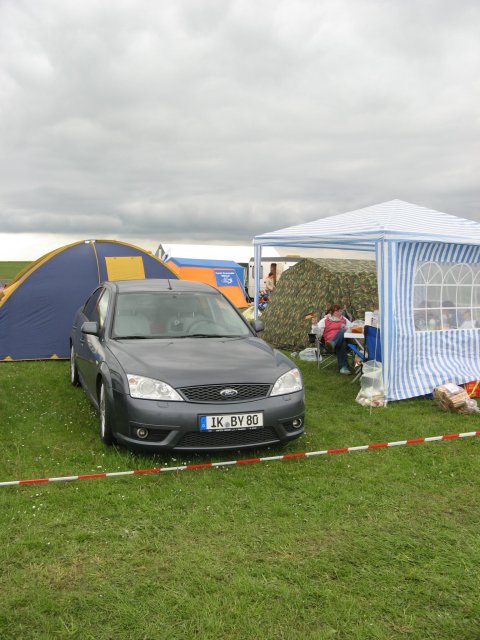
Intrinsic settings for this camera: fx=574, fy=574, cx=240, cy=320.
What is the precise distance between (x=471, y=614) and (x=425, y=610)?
0.23m

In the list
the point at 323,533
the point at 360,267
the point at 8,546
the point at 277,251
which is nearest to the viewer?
the point at 8,546

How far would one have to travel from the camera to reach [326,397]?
26.2 ft

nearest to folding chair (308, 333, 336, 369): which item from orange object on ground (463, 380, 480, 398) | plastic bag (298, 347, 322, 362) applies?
plastic bag (298, 347, 322, 362)

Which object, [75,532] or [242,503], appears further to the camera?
[242,503]

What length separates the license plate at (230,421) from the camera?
472 cm

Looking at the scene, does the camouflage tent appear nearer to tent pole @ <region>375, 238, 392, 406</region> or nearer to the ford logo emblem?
tent pole @ <region>375, 238, 392, 406</region>

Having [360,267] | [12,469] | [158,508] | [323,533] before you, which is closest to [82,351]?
[12,469]

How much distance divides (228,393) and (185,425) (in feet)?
1.48

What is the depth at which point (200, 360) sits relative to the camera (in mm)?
5184

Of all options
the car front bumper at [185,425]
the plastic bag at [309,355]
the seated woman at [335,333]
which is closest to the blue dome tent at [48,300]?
the plastic bag at [309,355]

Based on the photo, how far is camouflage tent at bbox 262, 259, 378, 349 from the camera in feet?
39.9

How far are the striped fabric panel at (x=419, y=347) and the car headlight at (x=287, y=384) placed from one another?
2641mm

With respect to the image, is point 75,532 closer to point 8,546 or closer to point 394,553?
point 8,546

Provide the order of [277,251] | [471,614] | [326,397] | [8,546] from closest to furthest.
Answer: [471,614]
[8,546]
[326,397]
[277,251]
